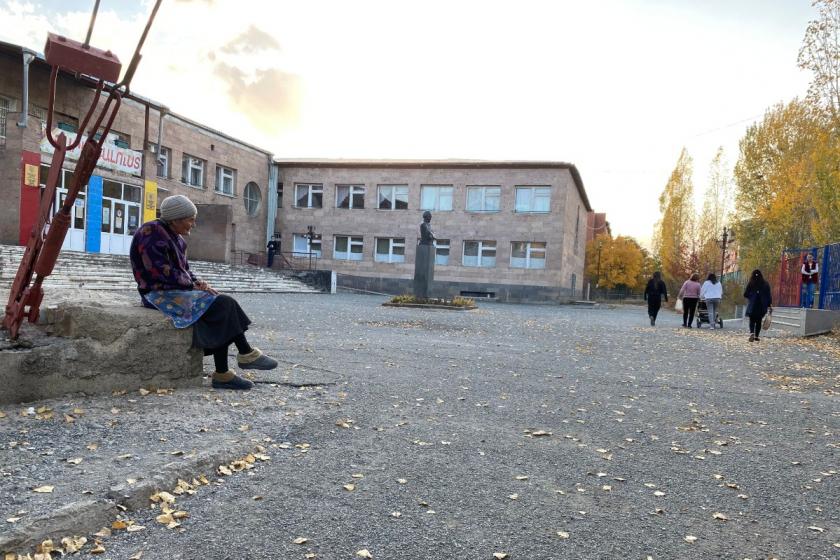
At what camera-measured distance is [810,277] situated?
1784cm

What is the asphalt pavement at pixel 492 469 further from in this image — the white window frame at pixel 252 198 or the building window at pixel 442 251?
the white window frame at pixel 252 198

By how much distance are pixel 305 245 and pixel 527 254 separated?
15240mm

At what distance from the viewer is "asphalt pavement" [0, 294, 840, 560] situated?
2865mm

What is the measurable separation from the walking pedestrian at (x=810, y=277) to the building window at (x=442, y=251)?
22.5 m

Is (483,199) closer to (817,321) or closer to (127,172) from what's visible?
(127,172)

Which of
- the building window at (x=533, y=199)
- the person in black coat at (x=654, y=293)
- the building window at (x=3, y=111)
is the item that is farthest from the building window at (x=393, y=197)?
the person in black coat at (x=654, y=293)

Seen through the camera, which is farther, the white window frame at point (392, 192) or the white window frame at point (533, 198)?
the white window frame at point (392, 192)

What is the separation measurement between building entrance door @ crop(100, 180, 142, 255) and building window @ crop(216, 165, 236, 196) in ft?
26.2

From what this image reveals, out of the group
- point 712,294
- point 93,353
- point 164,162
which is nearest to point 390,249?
point 164,162

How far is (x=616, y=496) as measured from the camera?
354 cm

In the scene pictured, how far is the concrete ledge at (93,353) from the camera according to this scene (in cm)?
444

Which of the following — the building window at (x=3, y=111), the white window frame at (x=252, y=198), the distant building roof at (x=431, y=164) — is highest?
the distant building roof at (x=431, y=164)

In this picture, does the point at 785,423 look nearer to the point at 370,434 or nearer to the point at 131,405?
the point at 370,434

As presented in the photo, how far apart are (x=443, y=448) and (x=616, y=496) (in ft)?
4.16
